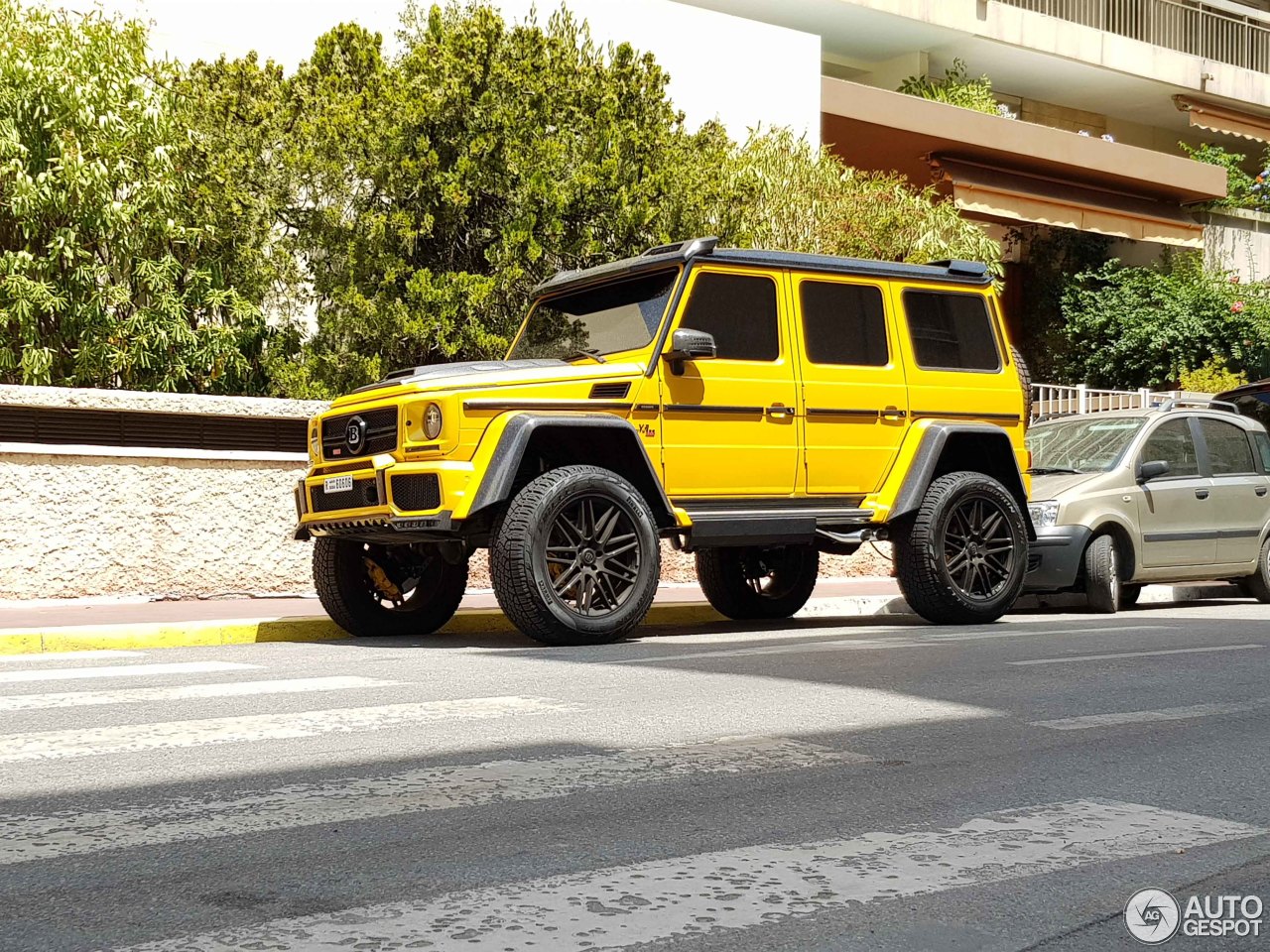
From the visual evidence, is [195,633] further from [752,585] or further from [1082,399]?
[1082,399]

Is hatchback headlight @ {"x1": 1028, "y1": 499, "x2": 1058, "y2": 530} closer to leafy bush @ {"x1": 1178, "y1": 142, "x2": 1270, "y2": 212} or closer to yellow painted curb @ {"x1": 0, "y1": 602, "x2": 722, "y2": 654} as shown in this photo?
yellow painted curb @ {"x1": 0, "y1": 602, "x2": 722, "y2": 654}

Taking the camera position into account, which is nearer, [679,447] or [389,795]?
[389,795]

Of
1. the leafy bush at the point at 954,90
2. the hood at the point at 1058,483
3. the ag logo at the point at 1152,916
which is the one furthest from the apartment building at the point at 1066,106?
the ag logo at the point at 1152,916

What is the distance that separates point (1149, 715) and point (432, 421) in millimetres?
4326

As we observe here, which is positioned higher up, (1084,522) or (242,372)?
(242,372)

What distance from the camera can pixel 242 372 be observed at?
1438 centimetres

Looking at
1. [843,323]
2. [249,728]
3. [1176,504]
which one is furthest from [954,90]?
[249,728]

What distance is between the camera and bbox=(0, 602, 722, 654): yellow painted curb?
929cm

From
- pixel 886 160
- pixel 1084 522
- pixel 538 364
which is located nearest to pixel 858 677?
pixel 538 364

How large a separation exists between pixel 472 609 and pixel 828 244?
8.63 metres

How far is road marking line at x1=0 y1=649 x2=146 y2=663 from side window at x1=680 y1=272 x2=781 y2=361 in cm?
385

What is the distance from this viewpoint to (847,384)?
10.4 metres

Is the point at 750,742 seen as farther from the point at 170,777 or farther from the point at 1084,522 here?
the point at 1084,522

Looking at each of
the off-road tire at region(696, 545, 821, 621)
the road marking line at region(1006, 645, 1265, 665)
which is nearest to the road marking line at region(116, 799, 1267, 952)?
the road marking line at region(1006, 645, 1265, 665)
